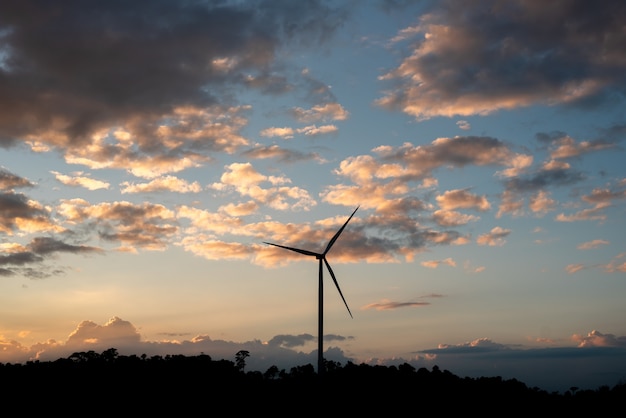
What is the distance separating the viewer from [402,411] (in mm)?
184875

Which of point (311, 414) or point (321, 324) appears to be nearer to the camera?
Result: point (321, 324)

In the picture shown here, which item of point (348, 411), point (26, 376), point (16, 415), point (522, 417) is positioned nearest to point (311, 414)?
point (348, 411)

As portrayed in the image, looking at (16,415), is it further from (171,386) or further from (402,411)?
(402,411)

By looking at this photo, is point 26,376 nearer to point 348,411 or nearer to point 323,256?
point 348,411

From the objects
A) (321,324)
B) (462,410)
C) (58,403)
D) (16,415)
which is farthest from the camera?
(462,410)

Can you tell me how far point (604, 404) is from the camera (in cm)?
18562

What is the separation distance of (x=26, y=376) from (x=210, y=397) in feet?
183

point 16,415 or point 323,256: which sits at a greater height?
point 323,256

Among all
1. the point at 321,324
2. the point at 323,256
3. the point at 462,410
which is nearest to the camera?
the point at 321,324

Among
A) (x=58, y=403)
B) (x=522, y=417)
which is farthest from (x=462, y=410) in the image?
(x=58, y=403)

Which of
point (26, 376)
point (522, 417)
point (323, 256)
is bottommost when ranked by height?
A: point (522, 417)

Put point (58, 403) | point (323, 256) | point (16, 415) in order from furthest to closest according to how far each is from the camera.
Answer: point (58, 403) < point (16, 415) < point (323, 256)

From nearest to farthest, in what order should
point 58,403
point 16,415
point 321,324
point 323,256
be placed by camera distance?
1. point 321,324
2. point 323,256
3. point 16,415
4. point 58,403

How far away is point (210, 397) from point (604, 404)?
350 feet
